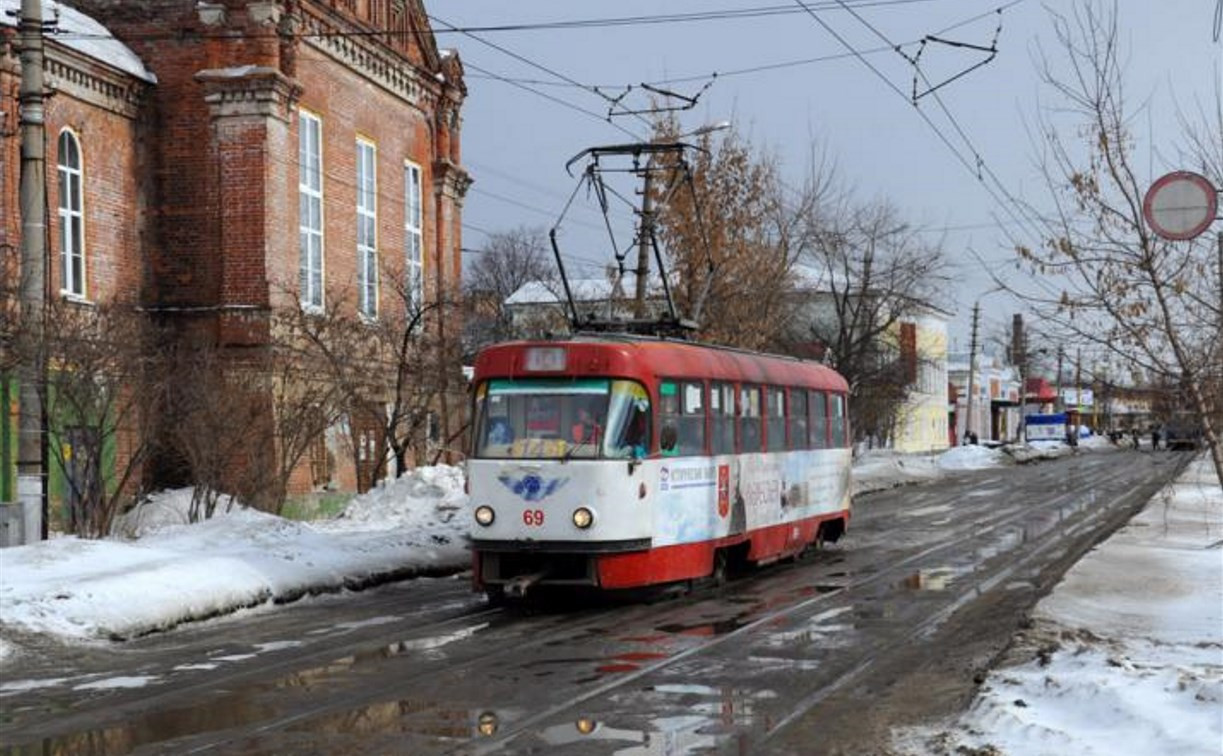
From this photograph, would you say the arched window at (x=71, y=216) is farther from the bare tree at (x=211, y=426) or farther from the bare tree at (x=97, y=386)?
the bare tree at (x=97, y=386)

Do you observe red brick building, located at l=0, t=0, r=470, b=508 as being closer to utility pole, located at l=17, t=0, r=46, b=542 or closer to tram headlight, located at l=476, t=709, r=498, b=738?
utility pole, located at l=17, t=0, r=46, b=542

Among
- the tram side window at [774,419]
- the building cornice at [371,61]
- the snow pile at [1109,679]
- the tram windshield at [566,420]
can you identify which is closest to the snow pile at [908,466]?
the building cornice at [371,61]

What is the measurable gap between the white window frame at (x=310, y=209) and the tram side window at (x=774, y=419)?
1282 centimetres

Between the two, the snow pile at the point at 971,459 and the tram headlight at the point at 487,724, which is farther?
the snow pile at the point at 971,459

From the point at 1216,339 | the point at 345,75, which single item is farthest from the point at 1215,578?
the point at 345,75

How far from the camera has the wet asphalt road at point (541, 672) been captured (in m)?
8.90

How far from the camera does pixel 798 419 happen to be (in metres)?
20.7

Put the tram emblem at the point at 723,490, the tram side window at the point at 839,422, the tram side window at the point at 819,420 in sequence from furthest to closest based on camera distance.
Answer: the tram side window at the point at 839,422
the tram side window at the point at 819,420
the tram emblem at the point at 723,490

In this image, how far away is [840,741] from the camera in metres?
8.70

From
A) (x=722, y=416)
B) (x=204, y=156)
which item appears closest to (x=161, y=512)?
(x=204, y=156)

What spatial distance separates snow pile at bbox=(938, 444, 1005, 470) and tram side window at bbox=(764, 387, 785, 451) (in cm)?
4278

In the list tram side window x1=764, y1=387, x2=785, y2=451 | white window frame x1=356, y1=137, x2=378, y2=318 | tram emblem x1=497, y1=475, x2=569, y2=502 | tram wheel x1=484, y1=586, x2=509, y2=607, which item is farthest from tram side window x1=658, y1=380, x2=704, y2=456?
white window frame x1=356, y1=137, x2=378, y2=318

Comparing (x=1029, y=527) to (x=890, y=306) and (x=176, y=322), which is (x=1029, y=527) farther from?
(x=890, y=306)

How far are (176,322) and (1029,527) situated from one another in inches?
673
